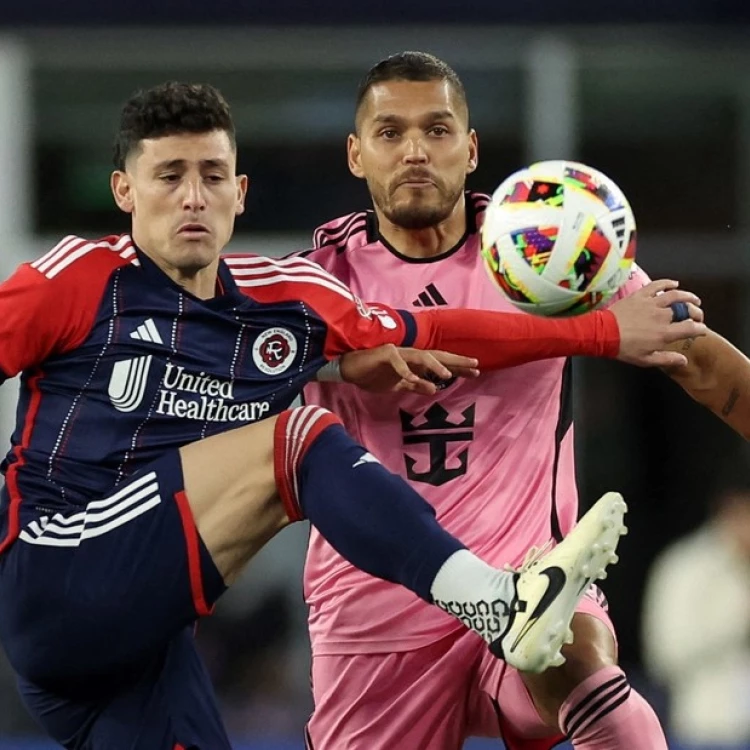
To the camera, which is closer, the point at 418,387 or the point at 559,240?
the point at 559,240

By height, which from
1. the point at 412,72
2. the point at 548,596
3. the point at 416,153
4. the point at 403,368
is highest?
the point at 412,72

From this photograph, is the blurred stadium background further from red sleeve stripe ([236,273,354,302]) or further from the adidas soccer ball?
the adidas soccer ball

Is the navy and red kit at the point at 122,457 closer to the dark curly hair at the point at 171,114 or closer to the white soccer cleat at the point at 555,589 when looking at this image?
the dark curly hair at the point at 171,114

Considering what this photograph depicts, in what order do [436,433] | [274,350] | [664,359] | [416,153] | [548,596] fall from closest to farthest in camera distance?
[548,596], [274,350], [664,359], [416,153], [436,433]

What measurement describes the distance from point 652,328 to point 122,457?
1.37 meters

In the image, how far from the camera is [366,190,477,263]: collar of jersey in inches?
208

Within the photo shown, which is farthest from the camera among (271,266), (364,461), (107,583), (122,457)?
(271,266)

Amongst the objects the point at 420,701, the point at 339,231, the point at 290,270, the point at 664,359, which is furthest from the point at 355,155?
the point at 420,701

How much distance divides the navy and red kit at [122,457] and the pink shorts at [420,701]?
A: 24.4 inches

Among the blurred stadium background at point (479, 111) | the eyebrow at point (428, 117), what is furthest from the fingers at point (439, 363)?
the blurred stadium background at point (479, 111)

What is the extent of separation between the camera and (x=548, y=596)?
4.06m

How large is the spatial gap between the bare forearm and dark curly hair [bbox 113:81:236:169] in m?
1.33

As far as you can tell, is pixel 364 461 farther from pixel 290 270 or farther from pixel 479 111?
pixel 479 111

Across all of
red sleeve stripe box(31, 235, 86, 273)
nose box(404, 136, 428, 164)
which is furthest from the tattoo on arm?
red sleeve stripe box(31, 235, 86, 273)
